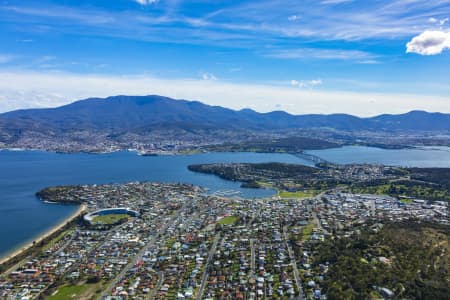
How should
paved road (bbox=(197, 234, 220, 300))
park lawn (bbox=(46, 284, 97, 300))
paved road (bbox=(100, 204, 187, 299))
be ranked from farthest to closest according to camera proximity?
paved road (bbox=(100, 204, 187, 299)), paved road (bbox=(197, 234, 220, 300)), park lawn (bbox=(46, 284, 97, 300))

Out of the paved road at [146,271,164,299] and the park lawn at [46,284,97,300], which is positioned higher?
the paved road at [146,271,164,299]

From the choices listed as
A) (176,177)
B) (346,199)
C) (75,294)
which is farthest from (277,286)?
(176,177)

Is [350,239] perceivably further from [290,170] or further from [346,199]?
[290,170]

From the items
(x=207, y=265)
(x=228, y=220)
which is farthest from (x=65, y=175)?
(x=207, y=265)

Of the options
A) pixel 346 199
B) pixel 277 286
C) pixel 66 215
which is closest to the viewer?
pixel 277 286

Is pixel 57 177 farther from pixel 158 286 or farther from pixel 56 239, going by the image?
pixel 158 286

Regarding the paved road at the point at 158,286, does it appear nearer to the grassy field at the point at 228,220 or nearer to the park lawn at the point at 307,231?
the grassy field at the point at 228,220

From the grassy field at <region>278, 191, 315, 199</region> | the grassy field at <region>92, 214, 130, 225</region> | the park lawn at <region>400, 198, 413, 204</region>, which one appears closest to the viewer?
the grassy field at <region>92, 214, 130, 225</region>

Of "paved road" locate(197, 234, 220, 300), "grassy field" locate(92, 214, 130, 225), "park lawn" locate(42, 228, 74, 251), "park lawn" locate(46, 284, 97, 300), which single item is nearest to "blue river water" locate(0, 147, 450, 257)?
"park lawn" locate(42, 228, 74, 251)

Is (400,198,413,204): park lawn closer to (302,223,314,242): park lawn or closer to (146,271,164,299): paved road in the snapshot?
(302,223,314,242): park lawn
